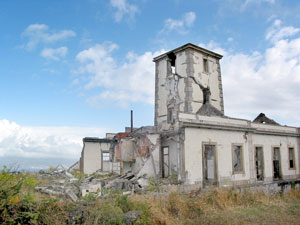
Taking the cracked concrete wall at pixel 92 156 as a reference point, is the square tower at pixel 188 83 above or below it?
above

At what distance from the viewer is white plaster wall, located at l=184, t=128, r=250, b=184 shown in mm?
13234

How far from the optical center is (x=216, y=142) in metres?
14.6

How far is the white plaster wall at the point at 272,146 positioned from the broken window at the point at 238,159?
146cm

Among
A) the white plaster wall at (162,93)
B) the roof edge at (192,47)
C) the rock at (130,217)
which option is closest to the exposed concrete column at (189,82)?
the roof edge at (192,47)

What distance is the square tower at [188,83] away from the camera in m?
18.3

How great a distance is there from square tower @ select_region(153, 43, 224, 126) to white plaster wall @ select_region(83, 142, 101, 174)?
557 cm

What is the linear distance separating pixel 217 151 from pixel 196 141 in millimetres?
1680

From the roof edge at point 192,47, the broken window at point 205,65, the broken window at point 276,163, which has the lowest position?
the broken window at point 276,163

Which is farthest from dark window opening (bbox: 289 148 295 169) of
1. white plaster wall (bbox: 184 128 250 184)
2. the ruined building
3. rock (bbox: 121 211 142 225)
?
rock (bbox: 121 211 142 225)

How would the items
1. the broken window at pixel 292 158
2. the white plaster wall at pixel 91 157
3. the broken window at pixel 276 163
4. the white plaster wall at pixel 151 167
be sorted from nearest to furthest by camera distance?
the white plaster wall at pixel 151 167, the broken window at pixel 276 163, the broken window at pixel 292 158, the white plaster wall at pixel 91 157

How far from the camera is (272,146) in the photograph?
18516mm

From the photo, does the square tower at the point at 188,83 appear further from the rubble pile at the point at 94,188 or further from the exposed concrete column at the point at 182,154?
the rubble pile at the point at 94,188

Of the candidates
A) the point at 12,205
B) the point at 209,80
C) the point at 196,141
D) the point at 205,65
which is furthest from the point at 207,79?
the point at 12,205

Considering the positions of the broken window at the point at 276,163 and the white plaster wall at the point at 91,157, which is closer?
the broken window at the point at 276,163
